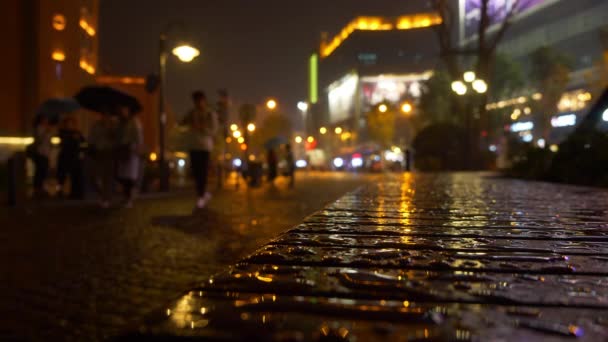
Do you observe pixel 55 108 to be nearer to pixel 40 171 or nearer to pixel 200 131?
pixel 40 171

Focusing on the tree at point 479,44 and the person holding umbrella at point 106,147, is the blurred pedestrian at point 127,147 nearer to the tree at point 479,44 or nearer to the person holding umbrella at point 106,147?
the person holding umbrella at point 106,147

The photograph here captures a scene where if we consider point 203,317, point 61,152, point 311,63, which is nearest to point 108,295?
Result: point 203,317

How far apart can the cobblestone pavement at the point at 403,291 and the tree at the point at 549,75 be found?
58.1 meters

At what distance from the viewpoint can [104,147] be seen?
9516mm

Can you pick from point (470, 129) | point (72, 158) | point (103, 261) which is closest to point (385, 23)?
point (470, 129)

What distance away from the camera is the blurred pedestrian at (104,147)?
9516 millimetres

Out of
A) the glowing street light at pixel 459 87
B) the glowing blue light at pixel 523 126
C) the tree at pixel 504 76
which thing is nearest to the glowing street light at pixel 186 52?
the glowing street light at pixel 459 87

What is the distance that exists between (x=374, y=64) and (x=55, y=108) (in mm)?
108872

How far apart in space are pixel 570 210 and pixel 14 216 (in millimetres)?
8360

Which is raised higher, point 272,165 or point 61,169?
point 272,165

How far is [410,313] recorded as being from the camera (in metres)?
0.69

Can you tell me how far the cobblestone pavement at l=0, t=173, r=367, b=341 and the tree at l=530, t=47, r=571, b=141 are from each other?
53272 millimetres

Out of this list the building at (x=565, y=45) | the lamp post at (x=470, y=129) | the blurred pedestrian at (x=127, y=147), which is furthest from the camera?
the building at (x=565, y=45)

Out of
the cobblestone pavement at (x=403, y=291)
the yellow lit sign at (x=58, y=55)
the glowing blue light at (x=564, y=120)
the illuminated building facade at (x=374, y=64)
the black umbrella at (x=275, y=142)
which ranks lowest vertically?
the cobblestone pavement at (x=403, y=291)
